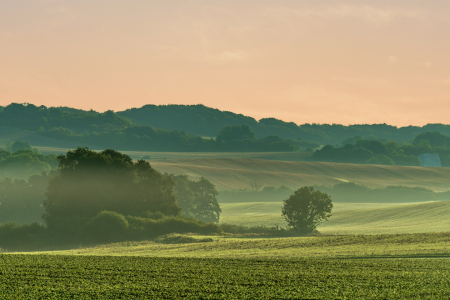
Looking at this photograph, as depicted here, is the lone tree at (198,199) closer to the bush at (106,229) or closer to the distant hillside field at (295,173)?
Answer: the bush at (106,229)

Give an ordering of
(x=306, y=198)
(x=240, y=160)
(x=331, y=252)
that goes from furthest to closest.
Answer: (x=240, y=160) → (x=306, y=198) → (x=331, y=252)

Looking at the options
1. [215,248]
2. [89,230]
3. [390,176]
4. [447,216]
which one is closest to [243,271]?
[215,248]

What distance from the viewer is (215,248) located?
38969mm

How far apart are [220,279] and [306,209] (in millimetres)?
37736

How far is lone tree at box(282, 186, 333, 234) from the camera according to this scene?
5688cm

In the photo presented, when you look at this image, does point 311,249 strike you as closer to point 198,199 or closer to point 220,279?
point 220,279

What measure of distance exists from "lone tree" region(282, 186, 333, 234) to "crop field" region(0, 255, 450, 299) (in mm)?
29613

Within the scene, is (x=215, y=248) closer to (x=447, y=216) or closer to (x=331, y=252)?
(x=331, y=252)

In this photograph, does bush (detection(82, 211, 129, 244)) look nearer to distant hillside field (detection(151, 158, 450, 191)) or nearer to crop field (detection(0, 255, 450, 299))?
crop field (detection(0, 255, 450, 299))

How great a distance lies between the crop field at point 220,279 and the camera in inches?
687

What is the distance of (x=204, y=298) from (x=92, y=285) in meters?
4.83

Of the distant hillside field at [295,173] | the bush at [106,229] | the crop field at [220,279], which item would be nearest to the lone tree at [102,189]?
the bush at [106,229]

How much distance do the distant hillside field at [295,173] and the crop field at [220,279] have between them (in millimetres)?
95753

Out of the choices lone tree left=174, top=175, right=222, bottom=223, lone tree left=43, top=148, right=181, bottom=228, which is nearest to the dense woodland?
lone tree left=43, top=148, right=181, bottom=228
